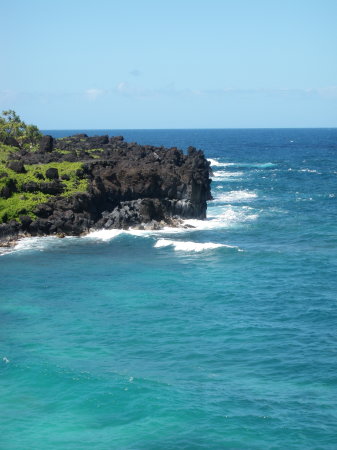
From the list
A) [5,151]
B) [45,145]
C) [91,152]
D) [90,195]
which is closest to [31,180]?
[90,195]

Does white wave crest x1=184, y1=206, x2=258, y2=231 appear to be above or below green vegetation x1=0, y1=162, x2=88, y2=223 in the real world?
below

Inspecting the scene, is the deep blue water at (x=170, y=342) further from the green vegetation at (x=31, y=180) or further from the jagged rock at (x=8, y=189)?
the jagged rock at (x=8, y=189)

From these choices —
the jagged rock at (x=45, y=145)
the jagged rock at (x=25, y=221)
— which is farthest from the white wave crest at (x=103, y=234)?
the jagged rock at (x=45, y=145)

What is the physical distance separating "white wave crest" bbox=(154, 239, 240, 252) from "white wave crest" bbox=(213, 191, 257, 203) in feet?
111

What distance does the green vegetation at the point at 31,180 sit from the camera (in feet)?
222

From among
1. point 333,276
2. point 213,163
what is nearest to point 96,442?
point 333,276

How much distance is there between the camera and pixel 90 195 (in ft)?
237

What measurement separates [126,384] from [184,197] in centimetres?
4795

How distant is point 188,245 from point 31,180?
22.4m

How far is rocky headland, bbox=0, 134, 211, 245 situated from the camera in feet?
224

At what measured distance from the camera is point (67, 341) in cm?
3819

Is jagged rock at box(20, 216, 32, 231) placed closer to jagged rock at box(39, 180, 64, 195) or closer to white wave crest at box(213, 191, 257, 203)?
jagged rock at box(39, 180, 64, 195)

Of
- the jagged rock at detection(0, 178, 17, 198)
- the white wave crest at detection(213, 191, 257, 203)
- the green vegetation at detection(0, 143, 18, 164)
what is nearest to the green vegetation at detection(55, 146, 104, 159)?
the green vegetation at detection(0, 143, 18, 164)

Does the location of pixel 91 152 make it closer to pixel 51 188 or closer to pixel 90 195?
pixel 51 188
